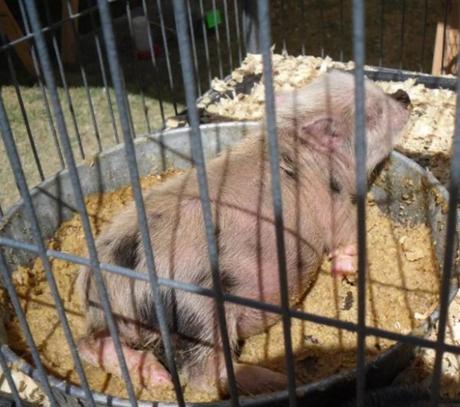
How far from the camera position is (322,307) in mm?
2490

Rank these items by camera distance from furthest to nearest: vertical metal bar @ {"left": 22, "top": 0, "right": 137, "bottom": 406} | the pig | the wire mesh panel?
the pig
the wire mesh panel
vertical metal bar @ {"left": 22, "top": 0, "right": 137, "bottom": 406}

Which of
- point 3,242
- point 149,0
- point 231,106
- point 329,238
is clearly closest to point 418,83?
point 231,106

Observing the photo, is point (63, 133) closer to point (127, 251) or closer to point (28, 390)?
point (127, 251)

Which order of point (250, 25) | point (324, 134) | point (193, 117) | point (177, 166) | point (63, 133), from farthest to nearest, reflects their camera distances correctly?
point (250, 25), point (177, 166), point (324, 134), point (63, 133), point (193, 117)

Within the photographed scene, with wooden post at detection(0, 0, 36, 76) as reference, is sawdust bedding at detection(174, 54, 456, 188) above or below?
below

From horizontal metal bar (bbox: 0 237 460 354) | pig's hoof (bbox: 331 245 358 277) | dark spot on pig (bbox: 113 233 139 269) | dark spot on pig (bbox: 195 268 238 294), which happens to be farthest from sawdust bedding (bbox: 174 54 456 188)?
horizontal metal bar (bbox: 0 237 460 354)

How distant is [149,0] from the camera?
6766mm

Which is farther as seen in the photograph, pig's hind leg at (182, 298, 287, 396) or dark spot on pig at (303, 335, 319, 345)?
dark spot on pig at (303, 335, 319, 345)

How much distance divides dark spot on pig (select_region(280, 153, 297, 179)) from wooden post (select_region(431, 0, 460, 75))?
6.72 feet

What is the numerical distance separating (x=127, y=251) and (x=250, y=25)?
293 cm

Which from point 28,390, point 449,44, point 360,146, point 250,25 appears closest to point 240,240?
point 28,390

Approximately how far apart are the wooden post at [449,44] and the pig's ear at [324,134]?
1829mm

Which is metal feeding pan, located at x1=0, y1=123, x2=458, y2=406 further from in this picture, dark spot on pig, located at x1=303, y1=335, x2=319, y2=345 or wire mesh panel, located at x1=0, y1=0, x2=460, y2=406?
dark spot on pig, located at x1=303, y1=335, x2=319, y2=345

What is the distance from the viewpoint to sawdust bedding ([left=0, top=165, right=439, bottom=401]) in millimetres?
2219
